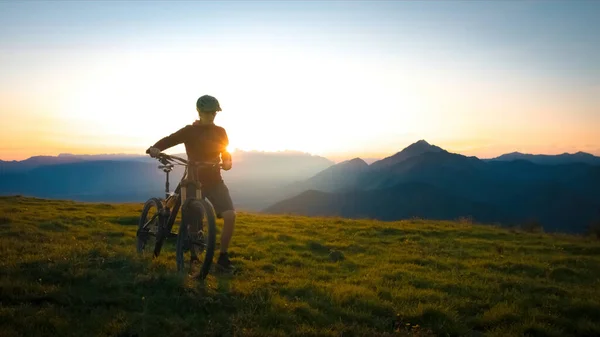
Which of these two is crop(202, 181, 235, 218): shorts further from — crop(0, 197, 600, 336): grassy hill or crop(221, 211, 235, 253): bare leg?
crop(0, 197, 600, 336): grassy hill

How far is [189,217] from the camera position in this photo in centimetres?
772

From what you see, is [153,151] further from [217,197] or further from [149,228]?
[149,228]

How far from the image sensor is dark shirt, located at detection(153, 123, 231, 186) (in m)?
8.05

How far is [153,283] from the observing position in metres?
6.66

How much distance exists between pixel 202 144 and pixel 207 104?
82cm

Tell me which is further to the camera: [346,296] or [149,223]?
[149,223]

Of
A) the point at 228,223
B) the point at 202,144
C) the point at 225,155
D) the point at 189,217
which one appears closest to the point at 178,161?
the point at 202,144

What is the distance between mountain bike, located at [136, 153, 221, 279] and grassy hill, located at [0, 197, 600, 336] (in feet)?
1.59

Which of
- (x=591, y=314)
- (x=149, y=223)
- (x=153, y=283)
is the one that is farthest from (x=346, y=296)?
(x=149, y=223)

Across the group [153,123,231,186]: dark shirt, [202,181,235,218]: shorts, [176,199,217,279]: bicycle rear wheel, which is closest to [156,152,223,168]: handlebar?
[153,123,231,186]: dark shirt

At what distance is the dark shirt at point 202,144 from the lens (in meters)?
8.05

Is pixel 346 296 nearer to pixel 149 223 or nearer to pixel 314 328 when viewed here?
pixel 314 328

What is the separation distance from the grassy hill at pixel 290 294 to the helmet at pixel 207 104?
10.5ft

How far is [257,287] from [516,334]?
4.19 meters
